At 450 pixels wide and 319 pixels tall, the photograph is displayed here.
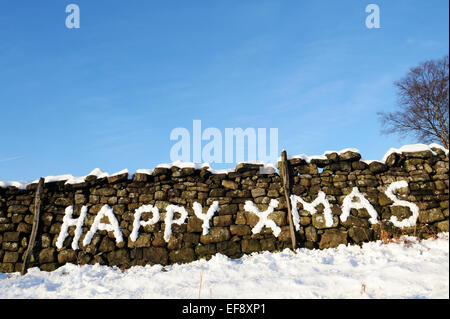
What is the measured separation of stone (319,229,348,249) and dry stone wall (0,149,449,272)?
2 cm

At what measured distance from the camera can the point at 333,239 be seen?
6.10 metres

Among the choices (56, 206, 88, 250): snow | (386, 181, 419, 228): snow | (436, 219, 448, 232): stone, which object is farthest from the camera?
(56, 206, 88, 250): snow

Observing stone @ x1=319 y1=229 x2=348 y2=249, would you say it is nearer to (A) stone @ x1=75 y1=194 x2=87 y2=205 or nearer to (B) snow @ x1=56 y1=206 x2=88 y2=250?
(B) snow @ x1=56 y1=206 x2=88 y2=250

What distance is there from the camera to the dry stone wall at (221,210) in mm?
6203

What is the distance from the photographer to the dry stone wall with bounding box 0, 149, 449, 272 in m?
6.20

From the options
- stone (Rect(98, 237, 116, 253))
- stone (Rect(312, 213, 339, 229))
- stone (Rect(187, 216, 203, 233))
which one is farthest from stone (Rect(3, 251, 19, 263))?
stone (Rect(312, 213, 339, 229))

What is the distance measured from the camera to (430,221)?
6.05 meters

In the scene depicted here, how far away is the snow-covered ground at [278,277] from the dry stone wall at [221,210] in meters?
0.33

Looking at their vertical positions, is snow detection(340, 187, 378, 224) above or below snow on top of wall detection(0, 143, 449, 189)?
below

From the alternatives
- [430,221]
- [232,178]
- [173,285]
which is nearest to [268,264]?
[173,285]

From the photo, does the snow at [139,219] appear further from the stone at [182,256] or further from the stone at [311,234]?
the stone at [311,234]
